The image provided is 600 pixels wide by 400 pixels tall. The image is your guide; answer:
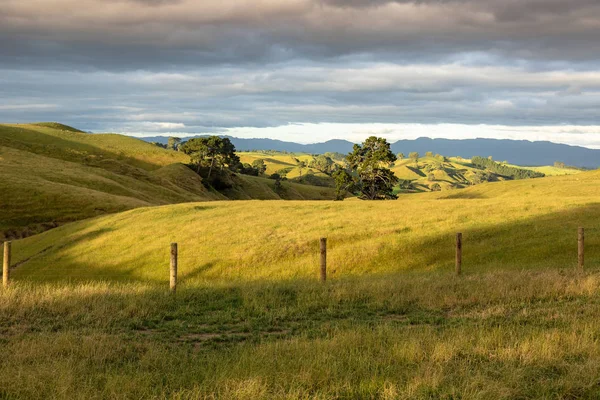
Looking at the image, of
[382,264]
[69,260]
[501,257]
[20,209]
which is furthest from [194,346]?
[20,209]

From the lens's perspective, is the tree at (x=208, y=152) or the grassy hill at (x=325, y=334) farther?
the tree at (x=208, y=152)

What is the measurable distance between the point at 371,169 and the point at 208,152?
78.1 meters

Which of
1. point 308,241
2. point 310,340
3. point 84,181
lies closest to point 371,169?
point 308,241

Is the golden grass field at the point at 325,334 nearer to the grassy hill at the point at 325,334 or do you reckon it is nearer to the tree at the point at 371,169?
the grassy hill at the point at 325,334

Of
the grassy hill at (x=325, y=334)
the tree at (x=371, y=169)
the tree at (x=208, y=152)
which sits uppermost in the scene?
the tree at (x=208, y=152)

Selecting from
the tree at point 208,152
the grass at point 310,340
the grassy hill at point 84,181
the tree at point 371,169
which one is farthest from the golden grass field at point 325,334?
the tree at point 208,152

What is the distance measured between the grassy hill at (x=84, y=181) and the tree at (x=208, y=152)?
29.3 feet

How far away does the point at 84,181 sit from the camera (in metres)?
89.0

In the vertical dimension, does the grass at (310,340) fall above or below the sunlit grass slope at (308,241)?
above

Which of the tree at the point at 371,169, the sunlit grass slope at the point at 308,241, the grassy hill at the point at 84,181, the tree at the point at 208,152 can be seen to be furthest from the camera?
the tree at the point at 208,152

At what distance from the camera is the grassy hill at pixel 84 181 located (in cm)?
6696

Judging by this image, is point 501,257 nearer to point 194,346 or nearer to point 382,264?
point 382,264

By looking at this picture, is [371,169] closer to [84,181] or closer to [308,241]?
[308,241]

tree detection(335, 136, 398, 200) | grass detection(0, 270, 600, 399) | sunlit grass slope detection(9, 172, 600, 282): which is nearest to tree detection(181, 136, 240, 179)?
tree detection(335, 136, 398, 200)
